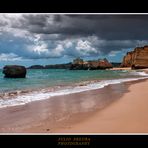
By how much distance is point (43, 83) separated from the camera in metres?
6.48

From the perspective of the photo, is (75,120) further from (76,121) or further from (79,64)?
(79,64)

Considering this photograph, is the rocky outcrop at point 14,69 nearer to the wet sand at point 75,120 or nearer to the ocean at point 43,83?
the ocean at point 43,83

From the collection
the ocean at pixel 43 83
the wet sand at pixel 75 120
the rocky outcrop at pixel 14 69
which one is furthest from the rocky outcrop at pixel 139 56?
the rocky outcrop at pixel 14 69

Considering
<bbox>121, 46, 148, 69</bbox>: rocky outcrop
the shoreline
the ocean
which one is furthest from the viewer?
the ocean

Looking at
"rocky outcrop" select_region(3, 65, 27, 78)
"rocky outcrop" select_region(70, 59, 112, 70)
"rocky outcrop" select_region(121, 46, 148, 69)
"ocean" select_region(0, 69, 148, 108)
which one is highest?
"rocky outcrop" select_region(121, 46, 148, 69)

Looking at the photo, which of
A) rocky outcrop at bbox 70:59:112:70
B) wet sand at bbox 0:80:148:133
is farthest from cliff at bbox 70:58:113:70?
wet sand at bbox 0:80:148:133

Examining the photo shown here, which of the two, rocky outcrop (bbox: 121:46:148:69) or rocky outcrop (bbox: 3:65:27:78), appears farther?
rocky outcrop (bbox: 3:65:27:78)

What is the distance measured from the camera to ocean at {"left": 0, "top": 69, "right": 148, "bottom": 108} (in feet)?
13.3

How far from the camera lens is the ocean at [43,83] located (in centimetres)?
405

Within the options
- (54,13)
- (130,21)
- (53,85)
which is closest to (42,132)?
(54,13)

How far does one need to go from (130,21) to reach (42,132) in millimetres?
1210

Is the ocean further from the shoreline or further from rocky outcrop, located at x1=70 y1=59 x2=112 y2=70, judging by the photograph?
the shoreline

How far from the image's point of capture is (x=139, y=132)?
8.75 ft
